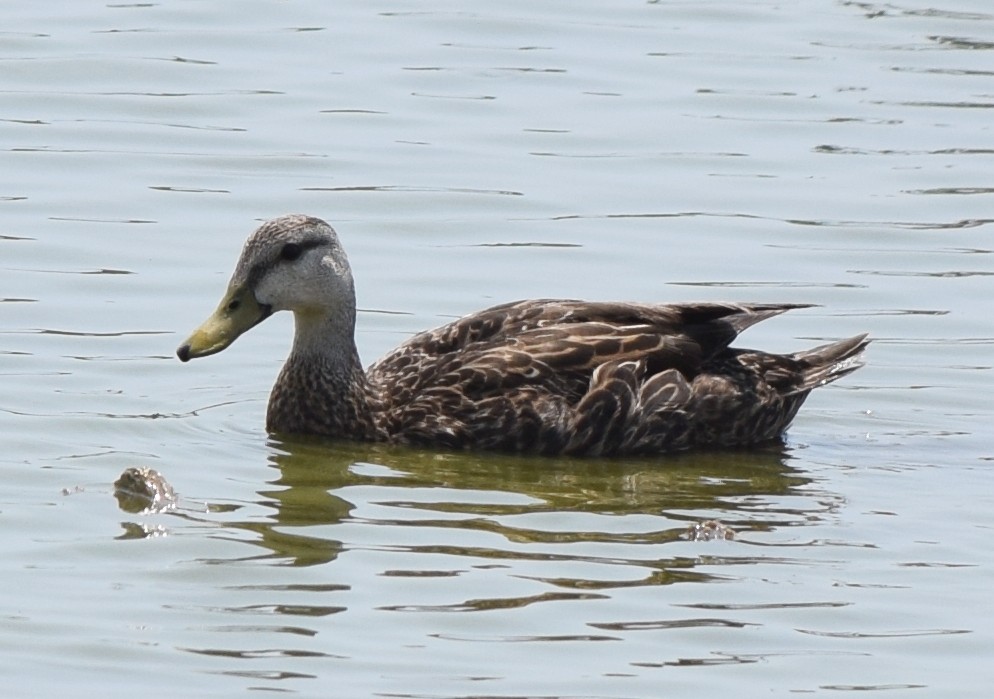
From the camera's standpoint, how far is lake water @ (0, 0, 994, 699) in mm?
10336

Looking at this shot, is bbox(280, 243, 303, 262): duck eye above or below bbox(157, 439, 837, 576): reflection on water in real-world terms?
above

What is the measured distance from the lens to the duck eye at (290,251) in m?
13.9

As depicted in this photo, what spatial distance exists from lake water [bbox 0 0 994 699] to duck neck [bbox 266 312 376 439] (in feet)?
0.63

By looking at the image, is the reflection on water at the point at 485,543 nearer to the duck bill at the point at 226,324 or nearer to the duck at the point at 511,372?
the duck at the point at 511,372

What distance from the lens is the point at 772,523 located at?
12.3 meters

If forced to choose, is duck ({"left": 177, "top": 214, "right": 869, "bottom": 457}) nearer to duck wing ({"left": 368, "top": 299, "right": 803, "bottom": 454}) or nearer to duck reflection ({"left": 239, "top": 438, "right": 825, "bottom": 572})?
duck wing ({"left": 368, "top": 299, "right": 803, "bottom": 454})

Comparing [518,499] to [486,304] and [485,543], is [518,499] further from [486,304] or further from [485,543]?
[486,304]

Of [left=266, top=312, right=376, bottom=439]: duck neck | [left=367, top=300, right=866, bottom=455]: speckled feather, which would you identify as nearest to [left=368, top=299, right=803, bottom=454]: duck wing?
[left=367, top=300, right=866, bottom=455]: speckled feather

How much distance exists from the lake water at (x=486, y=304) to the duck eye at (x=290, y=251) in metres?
0.94

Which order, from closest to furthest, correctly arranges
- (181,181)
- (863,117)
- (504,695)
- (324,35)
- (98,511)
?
1. (504,695)
2. (98,511)
3. (181,181)
4. (863,117)
5. (324,35)

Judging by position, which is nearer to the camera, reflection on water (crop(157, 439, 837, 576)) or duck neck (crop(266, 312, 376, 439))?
reflection on water (crop(157, 439, 837, 576))

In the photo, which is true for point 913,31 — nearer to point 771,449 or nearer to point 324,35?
point 324,35

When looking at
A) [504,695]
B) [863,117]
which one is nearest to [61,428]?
[504,695]

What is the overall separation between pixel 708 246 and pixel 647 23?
23.6ft
